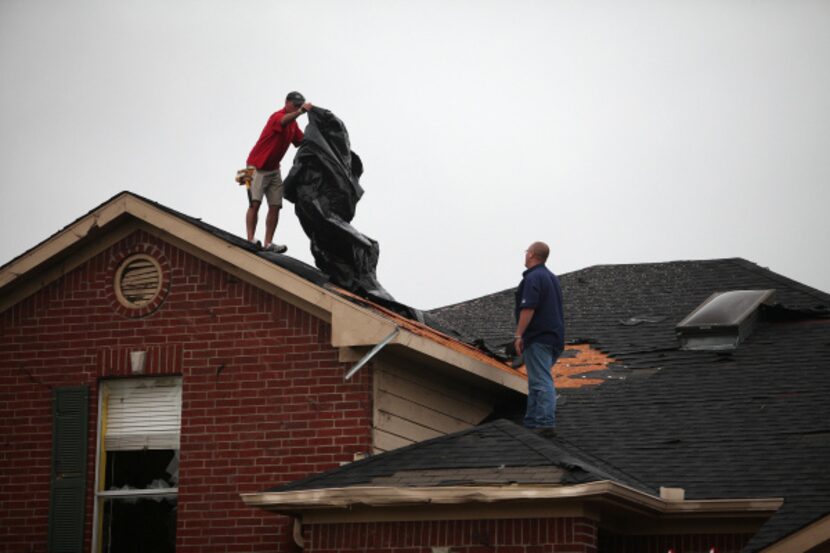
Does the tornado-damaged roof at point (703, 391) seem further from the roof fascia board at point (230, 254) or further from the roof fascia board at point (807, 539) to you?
the roof fascia board at point (230, 254)

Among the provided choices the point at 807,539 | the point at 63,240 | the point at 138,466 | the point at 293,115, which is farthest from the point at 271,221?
the point at 807,539

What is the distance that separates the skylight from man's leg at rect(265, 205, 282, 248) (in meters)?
4.72

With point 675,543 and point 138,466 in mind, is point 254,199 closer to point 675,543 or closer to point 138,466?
point 138,466

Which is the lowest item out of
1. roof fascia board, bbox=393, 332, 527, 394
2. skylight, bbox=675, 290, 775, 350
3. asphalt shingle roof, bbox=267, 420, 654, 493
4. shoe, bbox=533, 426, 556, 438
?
asphalt shingle roof, bbox=267, 420, 654, 493

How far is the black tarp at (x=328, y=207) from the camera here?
16391mm

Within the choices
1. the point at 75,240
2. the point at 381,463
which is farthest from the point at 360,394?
the point at 75,240

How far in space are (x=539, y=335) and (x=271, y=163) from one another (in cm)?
377

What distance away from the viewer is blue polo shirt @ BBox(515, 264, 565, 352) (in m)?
14.8

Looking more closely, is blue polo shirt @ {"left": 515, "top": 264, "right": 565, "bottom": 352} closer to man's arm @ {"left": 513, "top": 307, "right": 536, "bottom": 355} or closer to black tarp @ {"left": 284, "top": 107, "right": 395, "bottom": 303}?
man's arm @ {"left": 513, "top": 307, "right": 536, "bottom": 355}

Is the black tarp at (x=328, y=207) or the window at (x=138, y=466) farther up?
the black tarp at (x=328, y=207)

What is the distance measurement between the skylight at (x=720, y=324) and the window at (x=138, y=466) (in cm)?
588

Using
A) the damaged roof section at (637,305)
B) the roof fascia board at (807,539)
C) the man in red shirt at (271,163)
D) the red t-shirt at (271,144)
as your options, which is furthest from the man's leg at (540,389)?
the red t-shirt at (271,144)

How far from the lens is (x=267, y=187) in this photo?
16.7 meters

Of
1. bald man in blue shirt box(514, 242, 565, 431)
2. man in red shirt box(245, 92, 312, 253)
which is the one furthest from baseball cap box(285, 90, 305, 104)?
bald man in blue shirt box(514, 242, 565, 431)
